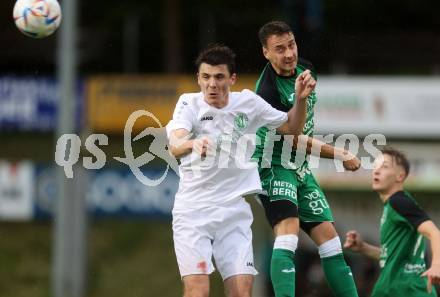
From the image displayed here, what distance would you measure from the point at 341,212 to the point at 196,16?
9659 mm

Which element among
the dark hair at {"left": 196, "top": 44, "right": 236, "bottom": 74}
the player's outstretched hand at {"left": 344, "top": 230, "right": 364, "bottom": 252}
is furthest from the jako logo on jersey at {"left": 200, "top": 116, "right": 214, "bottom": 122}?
the player's outstretched hand at {"left": 344, "top": 230, "right": 364, "bottom": 252}

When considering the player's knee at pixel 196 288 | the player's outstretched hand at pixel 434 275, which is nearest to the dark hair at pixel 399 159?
the player's outstretched hand at pixel 434 275

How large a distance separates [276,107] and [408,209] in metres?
1.37

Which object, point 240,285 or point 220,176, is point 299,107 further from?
point 240,285

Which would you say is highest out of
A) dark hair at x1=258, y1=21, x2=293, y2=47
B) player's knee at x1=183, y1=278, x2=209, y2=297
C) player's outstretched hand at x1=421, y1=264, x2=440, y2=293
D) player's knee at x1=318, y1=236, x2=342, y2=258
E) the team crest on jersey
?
dark hair at x1=258, y1=21, x2=293, y2=47

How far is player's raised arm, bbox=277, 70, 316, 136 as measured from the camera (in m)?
9.19

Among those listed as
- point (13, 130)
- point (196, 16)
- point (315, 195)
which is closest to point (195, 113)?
point (315, 195)

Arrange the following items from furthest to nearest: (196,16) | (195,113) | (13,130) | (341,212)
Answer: (196,16)
(13,130)
(341,212)
(195,113)

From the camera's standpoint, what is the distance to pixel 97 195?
2356 centimetres

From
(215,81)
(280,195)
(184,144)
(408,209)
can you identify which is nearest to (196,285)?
(280,195)

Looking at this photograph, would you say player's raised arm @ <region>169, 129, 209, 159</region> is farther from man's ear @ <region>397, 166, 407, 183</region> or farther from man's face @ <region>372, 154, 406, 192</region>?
man's ear @ <region>397, 166, 407, 183</region>

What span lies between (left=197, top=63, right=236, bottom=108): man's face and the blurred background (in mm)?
9094

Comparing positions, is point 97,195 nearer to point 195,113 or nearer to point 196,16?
point 196,16

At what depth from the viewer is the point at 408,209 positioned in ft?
31.9
